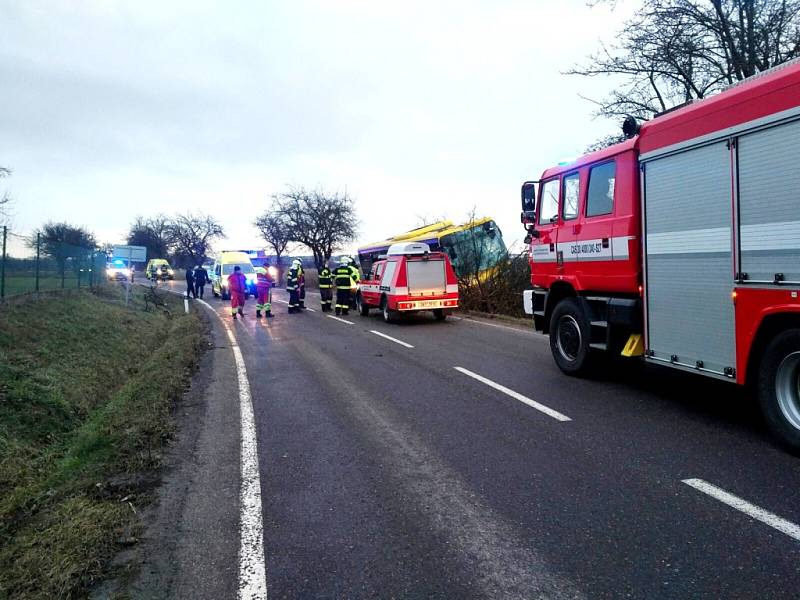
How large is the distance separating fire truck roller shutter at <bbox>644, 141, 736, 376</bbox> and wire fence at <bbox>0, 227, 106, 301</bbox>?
39.4 ft

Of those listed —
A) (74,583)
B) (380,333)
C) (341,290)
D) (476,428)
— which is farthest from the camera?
(341,290)

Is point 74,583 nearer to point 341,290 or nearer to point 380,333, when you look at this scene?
point 380,333

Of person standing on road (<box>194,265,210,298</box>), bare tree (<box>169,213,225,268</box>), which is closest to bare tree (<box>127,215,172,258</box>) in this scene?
bare tree (<box>169,213,225,268</box>)

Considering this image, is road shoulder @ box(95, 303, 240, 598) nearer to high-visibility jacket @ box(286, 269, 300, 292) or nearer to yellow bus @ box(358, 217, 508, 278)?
high-visibility jacket @ box(286, 269, 300, 292)

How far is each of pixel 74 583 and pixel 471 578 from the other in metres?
2.08

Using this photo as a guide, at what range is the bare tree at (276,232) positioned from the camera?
55750 mm

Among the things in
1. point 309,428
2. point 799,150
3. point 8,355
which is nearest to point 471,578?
point 309,428

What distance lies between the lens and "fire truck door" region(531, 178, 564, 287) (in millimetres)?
8500

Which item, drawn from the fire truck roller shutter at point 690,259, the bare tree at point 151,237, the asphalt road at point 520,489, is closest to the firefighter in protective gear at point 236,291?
the asphalt road at point 520,489

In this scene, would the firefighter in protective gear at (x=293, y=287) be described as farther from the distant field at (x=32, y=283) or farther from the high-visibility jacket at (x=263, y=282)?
the distant field at (x=32, y=283)

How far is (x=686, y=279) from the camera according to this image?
5.93 meters

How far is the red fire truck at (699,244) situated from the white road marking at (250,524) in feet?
13.8

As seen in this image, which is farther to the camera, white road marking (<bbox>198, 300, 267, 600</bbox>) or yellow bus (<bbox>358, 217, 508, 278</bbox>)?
yellow bus (<bbox>358, 217, 508, 278</bbox>)

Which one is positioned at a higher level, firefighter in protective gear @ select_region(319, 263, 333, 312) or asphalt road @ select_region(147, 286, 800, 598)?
firefighter in protective gear @ select_region(319, 263, 333, 312)
